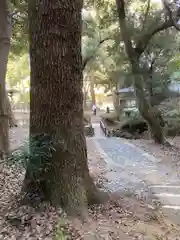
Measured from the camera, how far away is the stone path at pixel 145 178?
539 centimetres

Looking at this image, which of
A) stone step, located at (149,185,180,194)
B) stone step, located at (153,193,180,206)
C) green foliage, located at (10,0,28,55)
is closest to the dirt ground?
stone step, located at (149,185,180,194)

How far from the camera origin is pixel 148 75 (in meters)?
18.6

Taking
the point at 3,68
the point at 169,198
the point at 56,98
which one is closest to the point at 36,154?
the point at 56,98

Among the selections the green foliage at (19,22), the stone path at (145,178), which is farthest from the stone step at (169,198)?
the green foliage at (19,22)

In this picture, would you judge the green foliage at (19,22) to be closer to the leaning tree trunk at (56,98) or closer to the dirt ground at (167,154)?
the leaning tree trunk at (56,98)

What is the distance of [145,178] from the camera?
6.78 meters

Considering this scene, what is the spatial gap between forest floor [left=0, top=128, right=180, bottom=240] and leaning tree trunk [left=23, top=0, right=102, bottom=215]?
24 cm

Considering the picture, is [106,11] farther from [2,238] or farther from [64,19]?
[2,238]

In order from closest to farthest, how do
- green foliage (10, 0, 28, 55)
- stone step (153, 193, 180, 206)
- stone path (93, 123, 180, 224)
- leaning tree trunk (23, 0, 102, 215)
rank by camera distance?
leaning tree trunk (23, 0, 102, 215) → stone step (153, 193, 180, 206) → stone path (93, 123, 180, 224) → green foliage (10, 0, 28, 55)

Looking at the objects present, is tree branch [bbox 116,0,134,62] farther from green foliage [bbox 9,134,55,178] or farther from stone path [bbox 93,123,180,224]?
green foliage [bbox 9,134,55,178]

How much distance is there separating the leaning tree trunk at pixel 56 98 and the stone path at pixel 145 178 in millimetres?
1702

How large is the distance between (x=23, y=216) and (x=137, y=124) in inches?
663

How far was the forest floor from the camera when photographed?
3373mm

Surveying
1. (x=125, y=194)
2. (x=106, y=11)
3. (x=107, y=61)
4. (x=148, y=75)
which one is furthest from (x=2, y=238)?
(x=107, y=61)
